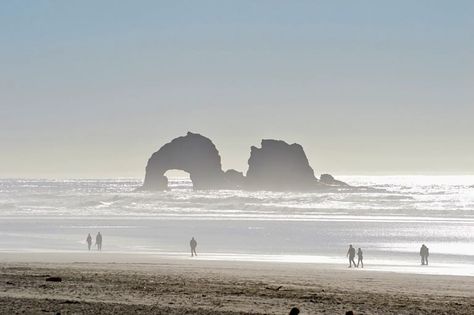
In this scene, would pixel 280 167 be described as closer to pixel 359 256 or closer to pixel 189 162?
pixel 189 162

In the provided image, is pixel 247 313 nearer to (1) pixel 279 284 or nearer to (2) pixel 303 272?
(1) pixel 279 284

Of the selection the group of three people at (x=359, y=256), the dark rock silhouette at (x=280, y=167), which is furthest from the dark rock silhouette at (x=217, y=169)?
the group of three people at (x=359, y=256)

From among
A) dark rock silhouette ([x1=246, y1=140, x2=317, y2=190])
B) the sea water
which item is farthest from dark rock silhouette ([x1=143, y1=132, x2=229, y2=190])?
the sea water

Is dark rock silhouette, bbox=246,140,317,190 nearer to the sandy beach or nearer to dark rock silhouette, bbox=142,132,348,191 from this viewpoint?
dark rock silhouette, bbox=142,132,348,191

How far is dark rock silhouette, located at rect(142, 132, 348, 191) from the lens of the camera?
139 m

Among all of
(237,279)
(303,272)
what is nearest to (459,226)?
(303,272)

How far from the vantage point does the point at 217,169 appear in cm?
14388

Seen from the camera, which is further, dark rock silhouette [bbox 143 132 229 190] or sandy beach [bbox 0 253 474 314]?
dark rock silhouette [bbox 143 132 229 190]

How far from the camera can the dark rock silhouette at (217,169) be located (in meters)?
139

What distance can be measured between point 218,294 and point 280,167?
125293 mm

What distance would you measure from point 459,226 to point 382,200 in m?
39.4

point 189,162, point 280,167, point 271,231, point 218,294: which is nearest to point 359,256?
point 218,294

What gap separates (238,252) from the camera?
3775 centimetres

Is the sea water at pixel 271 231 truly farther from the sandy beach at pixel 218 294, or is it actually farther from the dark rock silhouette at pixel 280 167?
the dark rock silhouette at pixel 280 167
